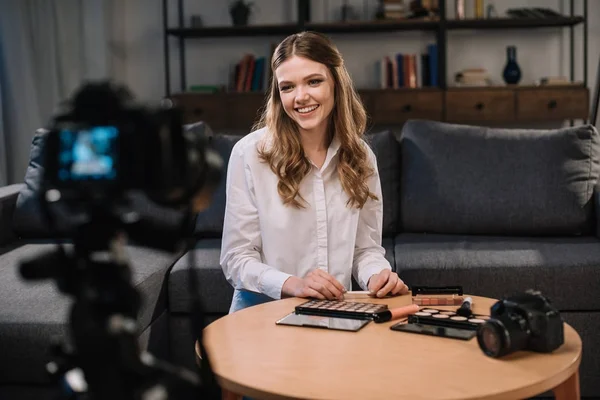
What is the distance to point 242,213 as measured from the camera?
199 centimetres

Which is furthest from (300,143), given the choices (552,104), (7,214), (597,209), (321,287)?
(552,104)

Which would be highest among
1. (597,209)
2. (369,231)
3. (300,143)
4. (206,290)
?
(300,143)

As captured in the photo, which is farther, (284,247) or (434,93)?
(434,93)

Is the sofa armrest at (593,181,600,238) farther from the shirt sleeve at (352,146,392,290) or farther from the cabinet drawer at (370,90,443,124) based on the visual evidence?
the cabinet drawer at (370,90,443,124)

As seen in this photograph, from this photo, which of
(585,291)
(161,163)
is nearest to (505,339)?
(161,163)

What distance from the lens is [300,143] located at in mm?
2004

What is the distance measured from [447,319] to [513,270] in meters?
1.06

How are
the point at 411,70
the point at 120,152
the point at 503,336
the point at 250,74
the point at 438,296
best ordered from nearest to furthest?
the point at 120,152, the point at 503,336, the point at 438,296, the point at 411,70, the point at 250,74

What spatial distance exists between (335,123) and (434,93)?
97.8 inches

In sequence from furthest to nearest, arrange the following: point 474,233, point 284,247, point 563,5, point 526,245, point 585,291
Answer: point 563,5 < point 474,233 < point 526,245 < point 585,291 < point 284,247

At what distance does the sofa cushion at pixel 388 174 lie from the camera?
296cm

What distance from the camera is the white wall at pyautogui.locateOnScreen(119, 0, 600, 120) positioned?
4605 millimetres

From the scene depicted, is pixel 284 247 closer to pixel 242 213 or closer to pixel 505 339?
pixel 242 213

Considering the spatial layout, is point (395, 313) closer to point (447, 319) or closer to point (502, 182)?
point (447, 319)
